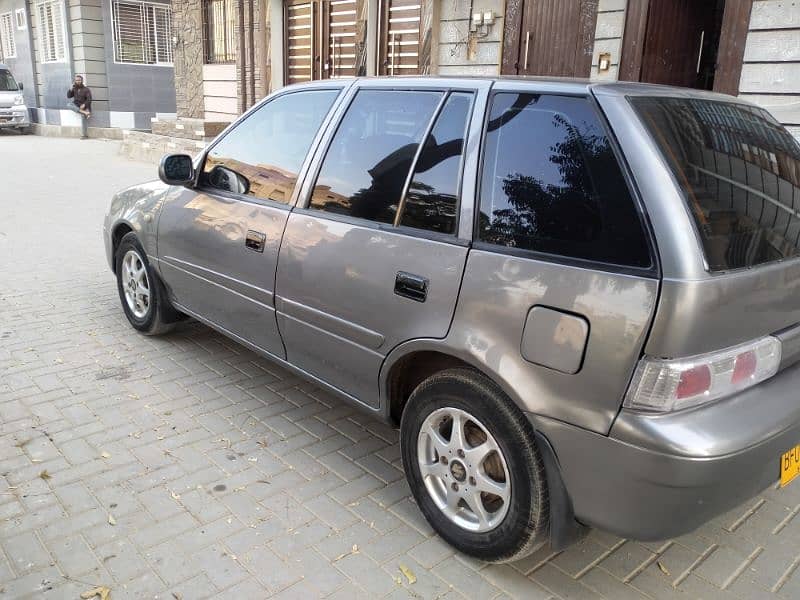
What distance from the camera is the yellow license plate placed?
2271 mm

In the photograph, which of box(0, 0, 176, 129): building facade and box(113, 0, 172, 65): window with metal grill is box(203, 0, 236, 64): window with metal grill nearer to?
box(0, 0, 176, 129): building facade

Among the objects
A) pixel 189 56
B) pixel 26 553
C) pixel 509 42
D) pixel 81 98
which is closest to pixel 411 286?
pixel 26 553

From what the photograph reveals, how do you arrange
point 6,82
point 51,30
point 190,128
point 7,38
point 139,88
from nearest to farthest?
point 190,128
point 6,82
point 139,88
point 51,30
point 7,38

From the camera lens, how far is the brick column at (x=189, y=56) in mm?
15641

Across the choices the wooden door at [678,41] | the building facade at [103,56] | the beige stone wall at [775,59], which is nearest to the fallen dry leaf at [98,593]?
the beige stone wall at [775,59]

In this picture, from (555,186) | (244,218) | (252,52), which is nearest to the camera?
(555,186)

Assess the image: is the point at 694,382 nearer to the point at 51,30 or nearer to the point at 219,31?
the point at 219,31

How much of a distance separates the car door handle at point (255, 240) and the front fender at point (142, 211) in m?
0.97

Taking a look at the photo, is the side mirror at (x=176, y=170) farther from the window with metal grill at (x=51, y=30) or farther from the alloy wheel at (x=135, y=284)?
the window with metal grill at (x=51, y=30)

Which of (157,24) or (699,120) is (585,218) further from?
(157,24)

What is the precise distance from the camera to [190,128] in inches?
580

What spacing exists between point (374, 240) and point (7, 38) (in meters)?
30.1

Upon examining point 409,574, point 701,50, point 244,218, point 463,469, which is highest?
point 701,50

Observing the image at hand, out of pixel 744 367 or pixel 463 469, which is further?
pixel 463 469
